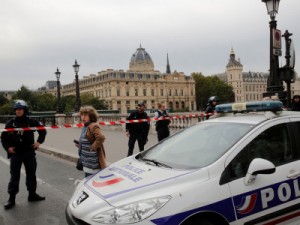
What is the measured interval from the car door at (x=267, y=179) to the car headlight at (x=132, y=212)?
0.75m

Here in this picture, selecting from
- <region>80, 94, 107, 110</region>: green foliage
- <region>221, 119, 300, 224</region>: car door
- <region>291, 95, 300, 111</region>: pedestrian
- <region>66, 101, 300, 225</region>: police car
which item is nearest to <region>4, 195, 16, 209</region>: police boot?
<region>66, 101, 300, 225</region>: police car

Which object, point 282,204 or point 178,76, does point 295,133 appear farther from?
point 178,76

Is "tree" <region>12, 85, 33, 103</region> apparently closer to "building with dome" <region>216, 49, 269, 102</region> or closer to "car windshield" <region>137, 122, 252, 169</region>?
"car windshield" <region>137, 122, 252, 169</region>

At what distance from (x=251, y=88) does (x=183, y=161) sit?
179 metres

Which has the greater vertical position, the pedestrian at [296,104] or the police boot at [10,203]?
the pedestrian at [296,104]

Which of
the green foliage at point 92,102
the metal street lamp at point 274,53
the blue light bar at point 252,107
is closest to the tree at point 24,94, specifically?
the green foliage at point 92,102

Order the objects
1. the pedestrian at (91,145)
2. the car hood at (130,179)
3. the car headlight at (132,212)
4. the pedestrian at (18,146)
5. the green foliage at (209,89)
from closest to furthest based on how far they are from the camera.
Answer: the car headlight at (132,212)
the car hood at (130,179)
the pedestrian at (91,145)
the pedestrian at (18,146)
the green foliage at (209,89)

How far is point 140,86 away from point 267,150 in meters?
132

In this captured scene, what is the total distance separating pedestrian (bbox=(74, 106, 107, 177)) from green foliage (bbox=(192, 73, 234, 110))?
126m

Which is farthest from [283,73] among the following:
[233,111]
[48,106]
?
[48,106]

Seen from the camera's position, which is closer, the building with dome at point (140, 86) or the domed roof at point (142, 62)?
the building with dome at point (140, 86)

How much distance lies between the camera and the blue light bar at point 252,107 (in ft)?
13.8

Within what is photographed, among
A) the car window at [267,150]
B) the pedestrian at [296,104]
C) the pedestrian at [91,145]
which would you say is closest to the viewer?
the car window at [267,150]

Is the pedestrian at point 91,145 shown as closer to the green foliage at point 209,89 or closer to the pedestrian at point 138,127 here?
the pedestrian at point 138,127
